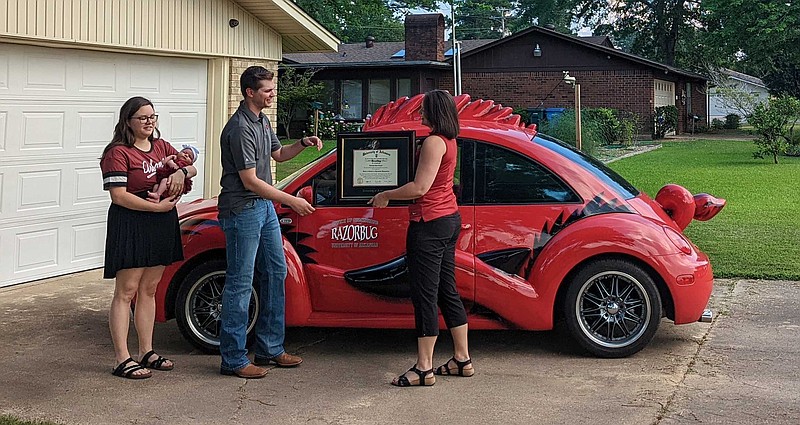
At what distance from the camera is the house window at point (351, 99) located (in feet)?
139

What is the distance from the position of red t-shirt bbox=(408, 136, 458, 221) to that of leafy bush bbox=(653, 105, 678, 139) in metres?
33.7

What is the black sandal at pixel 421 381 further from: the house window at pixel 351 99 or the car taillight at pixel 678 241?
the house window at pixel 351 99

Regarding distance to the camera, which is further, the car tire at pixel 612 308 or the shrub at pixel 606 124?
the shrub at pixel 606 124

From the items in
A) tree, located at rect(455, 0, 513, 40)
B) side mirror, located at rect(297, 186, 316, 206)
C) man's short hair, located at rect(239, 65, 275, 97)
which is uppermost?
tree, located at rect(455, 0, 513, 40)

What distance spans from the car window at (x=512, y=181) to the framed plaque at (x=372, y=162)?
74 cm

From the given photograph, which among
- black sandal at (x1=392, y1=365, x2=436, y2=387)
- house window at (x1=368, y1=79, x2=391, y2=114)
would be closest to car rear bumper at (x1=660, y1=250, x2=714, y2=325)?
black sandal at (x1=392, y1=365, x2=436, y2=387)

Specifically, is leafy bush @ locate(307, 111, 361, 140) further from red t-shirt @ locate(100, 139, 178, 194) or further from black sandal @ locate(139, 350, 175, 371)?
red t-shirt @ locate(100, 139, 178, 194)

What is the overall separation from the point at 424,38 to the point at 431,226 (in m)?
37.4

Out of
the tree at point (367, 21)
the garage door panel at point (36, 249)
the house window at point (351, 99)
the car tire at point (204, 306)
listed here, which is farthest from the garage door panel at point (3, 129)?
the tree at point (367, 21)

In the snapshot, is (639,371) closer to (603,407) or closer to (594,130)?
(603,407)

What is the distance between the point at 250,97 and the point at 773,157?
908 inches

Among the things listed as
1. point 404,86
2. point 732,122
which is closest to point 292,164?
point 404,86

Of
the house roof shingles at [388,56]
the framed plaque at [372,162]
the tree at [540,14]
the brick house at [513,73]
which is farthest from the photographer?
the tree at [540,14]

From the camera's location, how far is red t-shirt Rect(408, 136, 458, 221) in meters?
5.87
